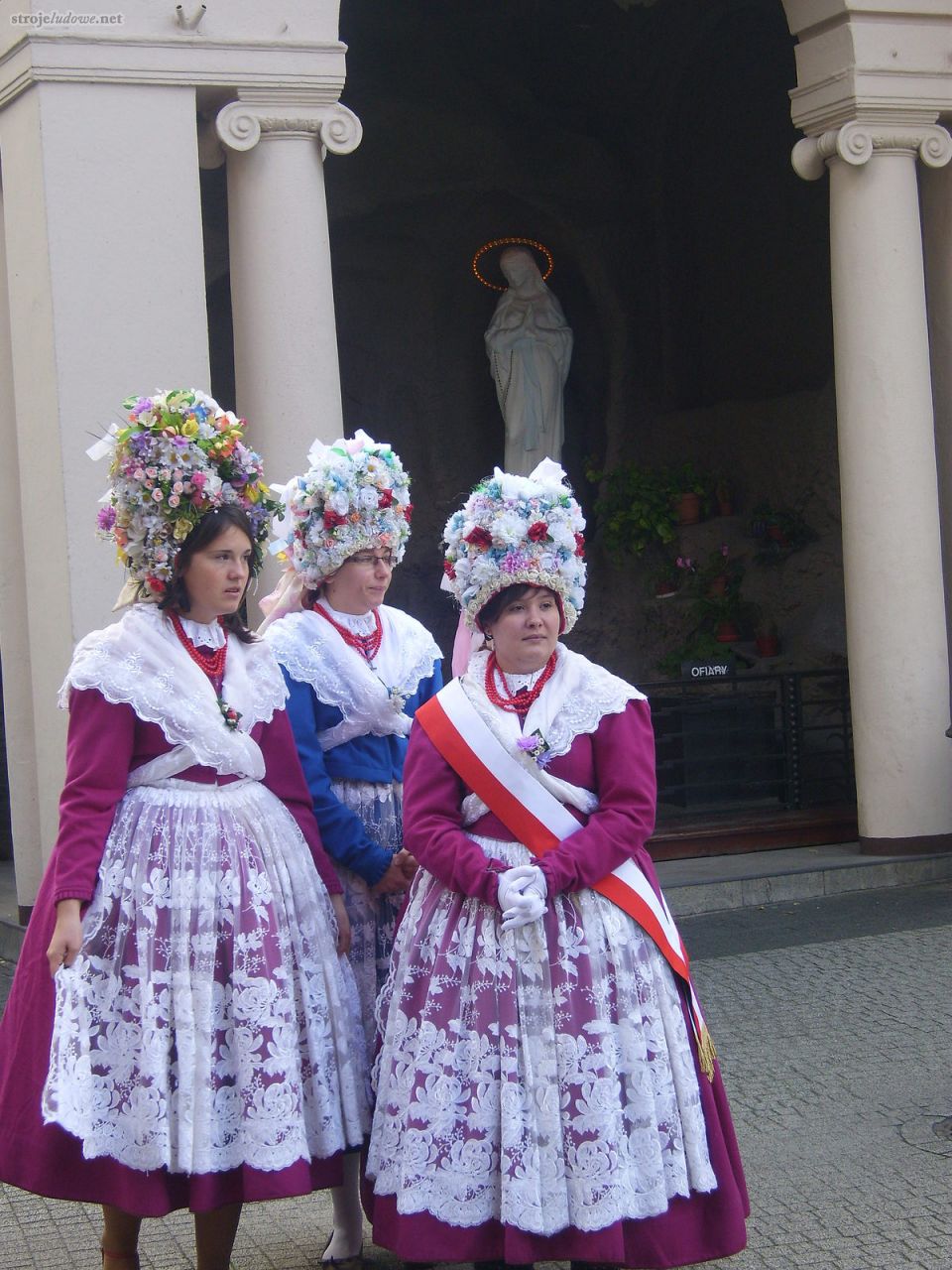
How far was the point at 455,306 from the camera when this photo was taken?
12.2 metres

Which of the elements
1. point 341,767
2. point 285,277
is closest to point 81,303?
point 285,277

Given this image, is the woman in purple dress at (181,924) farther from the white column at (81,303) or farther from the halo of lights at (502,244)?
the halo of lights at (502,244)

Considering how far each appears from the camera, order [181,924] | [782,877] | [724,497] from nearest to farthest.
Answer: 1. [181,924]
2. [782,877]
3. [724,497]

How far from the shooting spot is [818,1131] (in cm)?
488

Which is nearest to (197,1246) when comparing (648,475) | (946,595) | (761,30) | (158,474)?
(158,474)

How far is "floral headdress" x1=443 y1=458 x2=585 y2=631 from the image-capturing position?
3.80 metres

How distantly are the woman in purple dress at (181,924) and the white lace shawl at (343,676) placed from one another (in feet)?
0.83

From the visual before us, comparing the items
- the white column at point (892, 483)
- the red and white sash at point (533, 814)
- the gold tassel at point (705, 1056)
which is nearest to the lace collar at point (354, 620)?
the red and white sash at point (533, 814)

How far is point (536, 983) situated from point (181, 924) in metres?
0.78

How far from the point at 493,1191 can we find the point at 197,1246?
0.72m

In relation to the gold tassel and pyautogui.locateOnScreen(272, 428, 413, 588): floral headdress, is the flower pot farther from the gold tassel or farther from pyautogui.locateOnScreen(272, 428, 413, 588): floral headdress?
the gold tassel

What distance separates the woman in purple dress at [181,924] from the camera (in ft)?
11.7

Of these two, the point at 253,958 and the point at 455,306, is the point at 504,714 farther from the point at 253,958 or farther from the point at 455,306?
the point at 455,306

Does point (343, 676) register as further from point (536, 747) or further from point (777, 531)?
point (777, 531)
